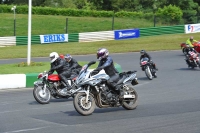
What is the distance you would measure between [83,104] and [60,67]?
3.54 meters

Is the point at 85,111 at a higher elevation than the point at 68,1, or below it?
below

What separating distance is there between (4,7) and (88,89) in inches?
1917

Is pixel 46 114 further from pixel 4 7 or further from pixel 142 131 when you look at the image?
pixel 4 7

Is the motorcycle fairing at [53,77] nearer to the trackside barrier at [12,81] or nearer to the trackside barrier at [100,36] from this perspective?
the trackside barrier at [12,81]

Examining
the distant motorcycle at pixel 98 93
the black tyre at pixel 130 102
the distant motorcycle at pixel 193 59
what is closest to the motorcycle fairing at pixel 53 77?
the distant motorcycle at pixel 98 93

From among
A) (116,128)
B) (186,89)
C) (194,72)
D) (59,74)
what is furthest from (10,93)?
(194,72)

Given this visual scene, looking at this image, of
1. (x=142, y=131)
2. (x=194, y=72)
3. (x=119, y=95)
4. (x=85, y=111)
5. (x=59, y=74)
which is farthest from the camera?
(x=194, y=72)

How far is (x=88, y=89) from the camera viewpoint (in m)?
11.7

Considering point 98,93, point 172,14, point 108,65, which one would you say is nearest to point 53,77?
point 108,65

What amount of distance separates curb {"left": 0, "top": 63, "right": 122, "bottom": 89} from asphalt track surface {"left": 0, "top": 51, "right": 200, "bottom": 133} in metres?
0.34

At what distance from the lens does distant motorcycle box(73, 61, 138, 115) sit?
1160 centimetres

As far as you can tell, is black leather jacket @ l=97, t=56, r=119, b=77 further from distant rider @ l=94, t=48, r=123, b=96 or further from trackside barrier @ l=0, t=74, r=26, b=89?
trackside barrier @ l=0, t=74, r=26, b=89

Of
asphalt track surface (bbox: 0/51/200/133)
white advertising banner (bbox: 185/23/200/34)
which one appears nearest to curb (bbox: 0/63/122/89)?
asphalt track surface (bbox: 0/51/200/133)

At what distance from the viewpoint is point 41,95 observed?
1421 centimetres
